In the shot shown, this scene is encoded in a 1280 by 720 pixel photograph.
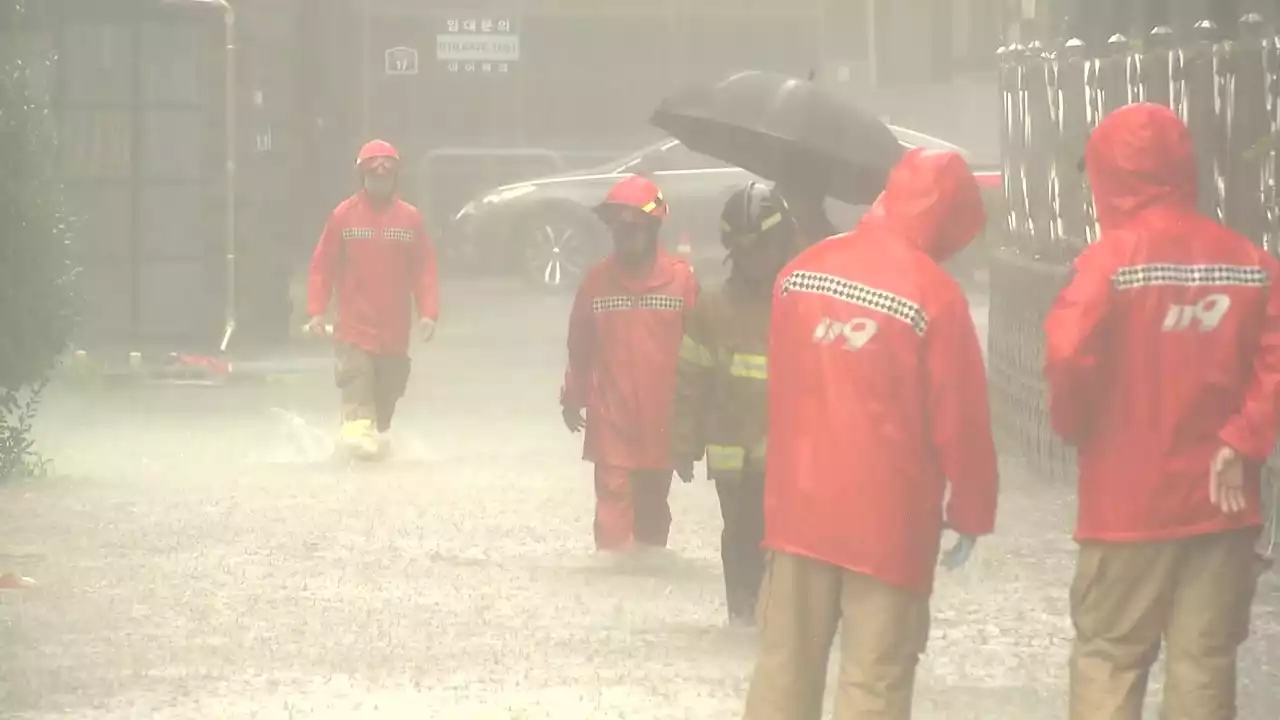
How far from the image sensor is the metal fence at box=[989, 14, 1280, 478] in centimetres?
1082

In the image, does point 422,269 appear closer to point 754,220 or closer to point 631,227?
point 631,227

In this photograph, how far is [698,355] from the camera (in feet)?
28.0

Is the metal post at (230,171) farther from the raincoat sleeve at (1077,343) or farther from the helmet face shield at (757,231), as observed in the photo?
the raincoat sleeve at (1077,343)

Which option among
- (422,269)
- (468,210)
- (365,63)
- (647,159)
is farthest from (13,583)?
(365,63)

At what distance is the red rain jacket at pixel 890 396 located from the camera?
579 centimetres

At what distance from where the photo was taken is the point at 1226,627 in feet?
19.9

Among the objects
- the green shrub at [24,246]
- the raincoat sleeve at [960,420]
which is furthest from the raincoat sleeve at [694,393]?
the green shrub at [24,246]

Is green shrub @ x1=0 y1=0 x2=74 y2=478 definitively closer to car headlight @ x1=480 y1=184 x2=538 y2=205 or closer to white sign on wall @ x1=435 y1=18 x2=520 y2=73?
car headlight @ x1=480 y1=184 x2=538 y2=205

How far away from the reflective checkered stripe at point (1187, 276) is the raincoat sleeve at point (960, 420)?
47 centimetres

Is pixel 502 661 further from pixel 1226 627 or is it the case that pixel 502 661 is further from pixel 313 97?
pixel 313 97

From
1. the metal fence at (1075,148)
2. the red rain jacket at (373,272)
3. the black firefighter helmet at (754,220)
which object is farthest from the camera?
the red rain jacket at (373,272)

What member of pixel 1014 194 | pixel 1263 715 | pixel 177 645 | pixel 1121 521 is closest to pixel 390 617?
pixel 177 645

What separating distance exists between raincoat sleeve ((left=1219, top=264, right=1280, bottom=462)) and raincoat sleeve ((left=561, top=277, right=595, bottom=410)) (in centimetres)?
460

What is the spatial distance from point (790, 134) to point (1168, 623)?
11.8ft
